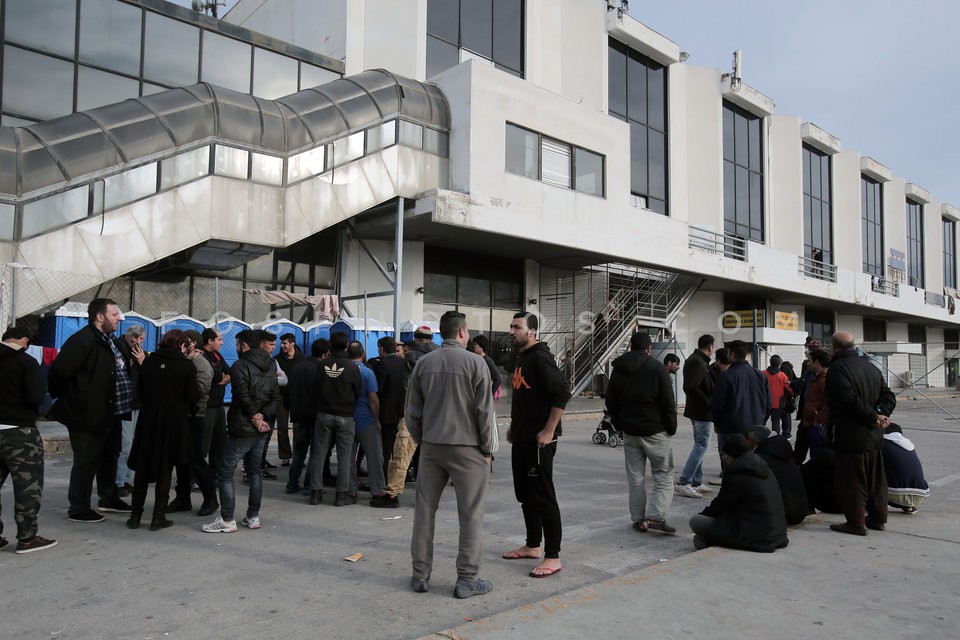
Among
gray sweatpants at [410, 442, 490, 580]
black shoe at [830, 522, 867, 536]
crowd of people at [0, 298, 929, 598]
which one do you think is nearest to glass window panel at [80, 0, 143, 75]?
crowd of people at [0, 298, 929, 598]

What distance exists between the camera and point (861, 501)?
19.4 feet

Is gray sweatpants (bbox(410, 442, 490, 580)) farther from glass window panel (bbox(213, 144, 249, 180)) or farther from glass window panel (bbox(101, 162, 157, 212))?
glass window panel (bbox(213, 144, 249, 180))

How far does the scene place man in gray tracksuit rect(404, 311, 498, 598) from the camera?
14.2 feet

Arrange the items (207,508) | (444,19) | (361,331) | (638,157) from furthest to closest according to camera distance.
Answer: (638,157) < (444,19) < (361,331) < (207,508)

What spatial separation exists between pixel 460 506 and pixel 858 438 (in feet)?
12.8

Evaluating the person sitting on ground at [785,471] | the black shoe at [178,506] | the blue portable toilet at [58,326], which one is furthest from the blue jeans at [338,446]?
the blue portable toilet at [58,326]

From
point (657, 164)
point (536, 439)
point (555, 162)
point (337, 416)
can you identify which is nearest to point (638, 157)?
point (657, 164)

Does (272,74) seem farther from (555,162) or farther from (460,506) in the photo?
(460,506)

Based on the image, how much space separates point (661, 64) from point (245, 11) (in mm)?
16922

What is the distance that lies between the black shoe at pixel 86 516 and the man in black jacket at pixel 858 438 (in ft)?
22.7

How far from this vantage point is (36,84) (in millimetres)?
14539

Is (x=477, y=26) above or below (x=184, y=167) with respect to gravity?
above

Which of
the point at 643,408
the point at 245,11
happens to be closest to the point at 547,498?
the point at 643,408

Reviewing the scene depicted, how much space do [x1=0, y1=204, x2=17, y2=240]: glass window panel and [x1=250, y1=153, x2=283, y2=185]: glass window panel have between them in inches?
178
